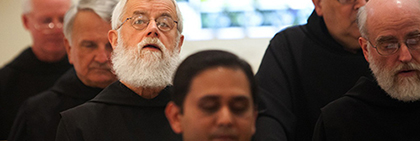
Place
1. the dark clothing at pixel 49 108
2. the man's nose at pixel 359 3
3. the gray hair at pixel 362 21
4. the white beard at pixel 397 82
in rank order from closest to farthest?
1. the white beard at pixel 397 82
2. the gray hair at pixel 362 21
3. the man's nose at pixel 359 3
4. the dark clothing at pixel 49 108

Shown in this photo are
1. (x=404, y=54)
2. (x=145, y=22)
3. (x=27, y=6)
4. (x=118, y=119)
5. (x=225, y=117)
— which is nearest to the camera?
(x=225, y=117)

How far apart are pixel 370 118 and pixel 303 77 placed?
3.40 feet

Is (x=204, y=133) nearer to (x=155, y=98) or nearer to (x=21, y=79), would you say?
(x=155, y=98)

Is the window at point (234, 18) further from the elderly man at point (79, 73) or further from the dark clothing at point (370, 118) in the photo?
the dark clothing at point (370, 118)

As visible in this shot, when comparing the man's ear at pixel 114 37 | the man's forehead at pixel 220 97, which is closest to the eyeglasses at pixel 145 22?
the man's ear at pixel 114 37

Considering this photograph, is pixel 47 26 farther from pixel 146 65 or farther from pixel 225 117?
pixel 225 117

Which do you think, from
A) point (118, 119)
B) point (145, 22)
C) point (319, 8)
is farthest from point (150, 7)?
point (319, 8)

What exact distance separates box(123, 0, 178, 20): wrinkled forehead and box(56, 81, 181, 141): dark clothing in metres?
0.56

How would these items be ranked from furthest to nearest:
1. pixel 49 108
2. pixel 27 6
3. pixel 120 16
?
1. pixel 27 6
2. pixel 49 108
3. pixel 120 16

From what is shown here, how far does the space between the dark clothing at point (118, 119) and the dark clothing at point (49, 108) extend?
1057 millimetres

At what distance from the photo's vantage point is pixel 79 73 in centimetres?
530

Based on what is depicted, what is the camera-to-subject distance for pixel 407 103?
13.4ft

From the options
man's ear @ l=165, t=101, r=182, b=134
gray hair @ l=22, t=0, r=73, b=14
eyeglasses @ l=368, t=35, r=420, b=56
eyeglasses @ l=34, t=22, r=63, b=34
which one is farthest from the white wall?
man's ear @ l=165, t=101, r=182, b=134

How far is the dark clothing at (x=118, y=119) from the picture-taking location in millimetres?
4035
